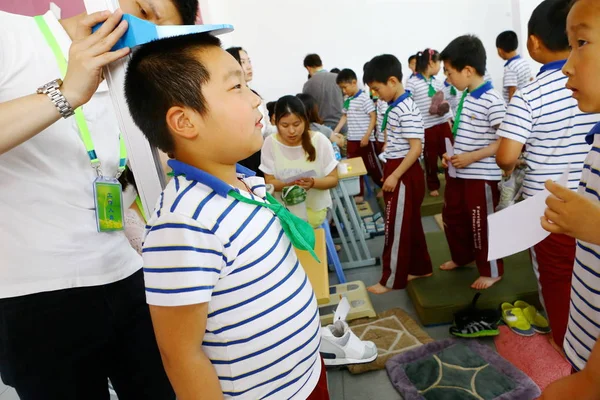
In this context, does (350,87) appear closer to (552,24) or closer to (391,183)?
(391,183)

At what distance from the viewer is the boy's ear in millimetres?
702

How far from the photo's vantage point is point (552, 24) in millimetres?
1484

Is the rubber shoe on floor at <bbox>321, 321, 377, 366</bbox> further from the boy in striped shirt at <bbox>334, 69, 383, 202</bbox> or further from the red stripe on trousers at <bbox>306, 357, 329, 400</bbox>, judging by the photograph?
the boy in striped shirt at <bbox>334, 69, 383, 202</bbox>

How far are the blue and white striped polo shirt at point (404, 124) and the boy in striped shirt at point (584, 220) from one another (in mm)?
1534

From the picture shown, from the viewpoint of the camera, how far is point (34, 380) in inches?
30.7

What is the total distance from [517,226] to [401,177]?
1579mm

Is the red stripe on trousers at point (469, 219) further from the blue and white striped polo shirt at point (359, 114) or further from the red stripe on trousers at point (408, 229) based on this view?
the blue and white striped polo shirt at point (359, 114)

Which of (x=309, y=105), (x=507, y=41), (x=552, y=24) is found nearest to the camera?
(x=552, y=24)

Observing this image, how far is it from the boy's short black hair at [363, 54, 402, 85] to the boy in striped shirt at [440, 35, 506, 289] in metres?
0.26

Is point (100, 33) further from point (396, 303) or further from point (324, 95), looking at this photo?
point (324, 95)

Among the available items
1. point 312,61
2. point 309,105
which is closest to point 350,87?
point 312,61

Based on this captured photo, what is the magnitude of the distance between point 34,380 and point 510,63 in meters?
4.94

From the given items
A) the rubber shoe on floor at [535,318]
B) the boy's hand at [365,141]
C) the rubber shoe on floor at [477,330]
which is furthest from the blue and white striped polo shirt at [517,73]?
the rubber shoe on floor at [477,330]

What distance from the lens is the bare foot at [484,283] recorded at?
2201mm
